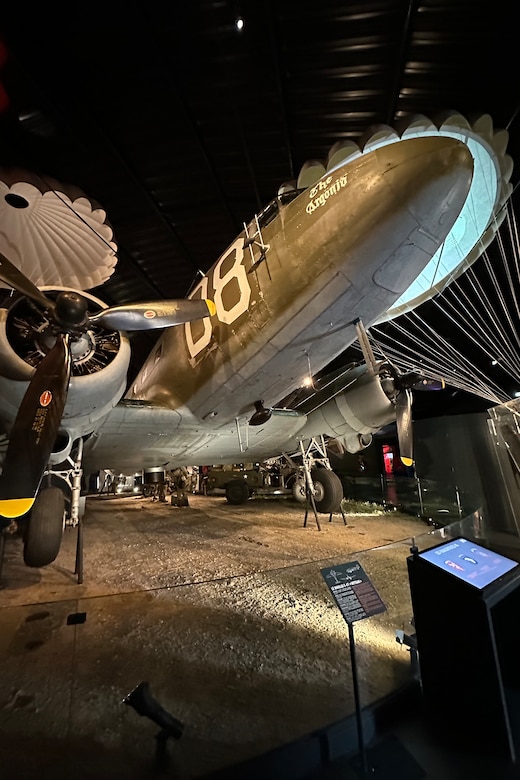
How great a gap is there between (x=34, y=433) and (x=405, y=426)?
6.09 metres

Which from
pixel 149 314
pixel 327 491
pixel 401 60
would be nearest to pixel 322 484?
pixel 327 491

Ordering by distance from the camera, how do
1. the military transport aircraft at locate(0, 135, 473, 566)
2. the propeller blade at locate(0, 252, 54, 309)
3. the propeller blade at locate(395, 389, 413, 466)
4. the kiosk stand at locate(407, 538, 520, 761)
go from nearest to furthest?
the kiosk stand at locate(407, 538, 520, 761)
the military transport aircraft at locate(0, 135, 473, 566)
the propeller blade at locate(0, 252, 54, 309)
the propeller blade at locate(395, 389, 413, 466)

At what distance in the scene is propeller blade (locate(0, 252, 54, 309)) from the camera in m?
3.73

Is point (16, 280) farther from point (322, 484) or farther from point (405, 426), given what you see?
point (322, 484)

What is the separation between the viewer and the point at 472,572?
218 cm

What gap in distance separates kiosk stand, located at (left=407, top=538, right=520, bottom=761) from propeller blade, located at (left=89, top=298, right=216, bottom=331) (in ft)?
11.9

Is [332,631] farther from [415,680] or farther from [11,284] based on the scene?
[11,284]

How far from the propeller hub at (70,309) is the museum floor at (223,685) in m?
2.94

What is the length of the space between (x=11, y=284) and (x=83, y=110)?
3.36 metres

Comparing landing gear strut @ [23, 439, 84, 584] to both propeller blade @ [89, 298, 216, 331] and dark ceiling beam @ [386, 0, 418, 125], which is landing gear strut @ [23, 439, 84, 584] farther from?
dark ceiling beam @ [386, 0, 418, 125]

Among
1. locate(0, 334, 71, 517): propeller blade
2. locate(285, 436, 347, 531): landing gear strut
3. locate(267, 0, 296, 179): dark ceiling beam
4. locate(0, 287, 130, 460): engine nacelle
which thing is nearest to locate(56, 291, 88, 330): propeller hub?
locate(0, 334, 71, 517): propeller blade

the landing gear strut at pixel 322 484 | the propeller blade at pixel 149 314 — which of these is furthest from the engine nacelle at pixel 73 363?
the landing gear strut at pixel 322 484

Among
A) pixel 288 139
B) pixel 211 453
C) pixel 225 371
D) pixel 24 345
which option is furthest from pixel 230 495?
pixel 288 139

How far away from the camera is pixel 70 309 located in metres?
4.06
